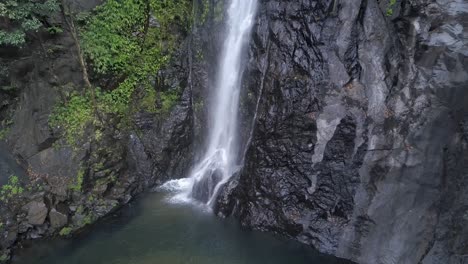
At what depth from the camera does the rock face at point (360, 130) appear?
29.8 ft

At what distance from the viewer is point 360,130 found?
34.2 ft

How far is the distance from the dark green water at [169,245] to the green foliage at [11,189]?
1.79 m

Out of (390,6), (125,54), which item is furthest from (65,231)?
(390,6)

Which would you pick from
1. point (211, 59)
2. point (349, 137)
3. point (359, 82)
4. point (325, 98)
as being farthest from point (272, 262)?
point (211, 59)

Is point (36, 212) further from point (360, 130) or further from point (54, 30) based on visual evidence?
point (360, 130)

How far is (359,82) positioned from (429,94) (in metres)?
1.86

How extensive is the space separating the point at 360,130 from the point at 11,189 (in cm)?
1103

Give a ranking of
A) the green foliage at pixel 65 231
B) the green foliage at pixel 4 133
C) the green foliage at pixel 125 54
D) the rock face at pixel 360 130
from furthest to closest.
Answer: the green foliage at pixel 125 54
the green foliage at pixel 4 133
the green foliage at pixel 65 231
the rock face at pixel 360 130

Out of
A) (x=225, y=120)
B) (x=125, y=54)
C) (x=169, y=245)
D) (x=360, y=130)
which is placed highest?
(x=125, y=54)

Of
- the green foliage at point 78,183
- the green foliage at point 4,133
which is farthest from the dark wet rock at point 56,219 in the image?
the green foliage at point 4,133

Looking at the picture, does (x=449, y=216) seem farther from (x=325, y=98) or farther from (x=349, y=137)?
(x=325, y=98)

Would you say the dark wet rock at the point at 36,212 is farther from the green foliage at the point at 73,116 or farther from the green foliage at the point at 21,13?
the green foliage at the point at 21,13

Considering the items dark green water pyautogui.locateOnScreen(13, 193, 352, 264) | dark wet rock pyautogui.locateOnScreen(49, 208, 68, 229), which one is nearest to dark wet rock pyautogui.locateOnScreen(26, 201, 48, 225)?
dark wet rock pyautogui.locateOnScreen(49, 208, 68, 229)

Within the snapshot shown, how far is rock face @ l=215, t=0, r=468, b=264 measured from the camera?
9.09 meters
